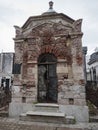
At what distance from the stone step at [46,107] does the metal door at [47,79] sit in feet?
1.23

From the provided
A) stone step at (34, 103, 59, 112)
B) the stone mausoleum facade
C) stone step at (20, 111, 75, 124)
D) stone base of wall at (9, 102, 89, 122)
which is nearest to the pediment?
the stone mausoleum facade

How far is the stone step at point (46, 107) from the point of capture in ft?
25.7

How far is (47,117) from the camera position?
289 inches

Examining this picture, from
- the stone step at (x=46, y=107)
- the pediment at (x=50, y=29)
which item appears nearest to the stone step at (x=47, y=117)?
the stone step at (x=46, y=107)

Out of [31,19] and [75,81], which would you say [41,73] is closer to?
[75,81]

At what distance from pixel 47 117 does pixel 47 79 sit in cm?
202

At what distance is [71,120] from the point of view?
7133mm

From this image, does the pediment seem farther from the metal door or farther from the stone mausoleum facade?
the metal door

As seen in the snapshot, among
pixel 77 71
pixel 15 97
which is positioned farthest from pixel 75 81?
pixel 15 97

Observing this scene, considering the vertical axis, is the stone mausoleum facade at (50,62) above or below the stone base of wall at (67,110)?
above

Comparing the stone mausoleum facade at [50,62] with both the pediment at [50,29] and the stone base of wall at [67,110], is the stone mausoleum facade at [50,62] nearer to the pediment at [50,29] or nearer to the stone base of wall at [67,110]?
the pediment at [50,29]

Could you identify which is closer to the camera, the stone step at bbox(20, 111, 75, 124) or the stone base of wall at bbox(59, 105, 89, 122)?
the stone step at bbox(20, 111, 75, 124)

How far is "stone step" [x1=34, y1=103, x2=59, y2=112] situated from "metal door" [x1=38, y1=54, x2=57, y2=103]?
38 cm

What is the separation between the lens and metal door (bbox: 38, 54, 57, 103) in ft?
27.5
